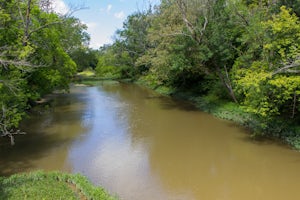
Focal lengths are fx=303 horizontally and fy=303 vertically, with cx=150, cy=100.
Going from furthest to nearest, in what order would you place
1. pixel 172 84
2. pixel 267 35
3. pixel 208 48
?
pixel 172 84
pixel 208 48
pixel 267 35

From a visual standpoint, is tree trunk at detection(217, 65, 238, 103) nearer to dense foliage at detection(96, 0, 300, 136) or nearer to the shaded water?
dense foliage at detection(96, 0, 300, 136)

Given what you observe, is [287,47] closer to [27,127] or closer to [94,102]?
[27,127]

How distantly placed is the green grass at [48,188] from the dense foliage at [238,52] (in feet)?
24.9

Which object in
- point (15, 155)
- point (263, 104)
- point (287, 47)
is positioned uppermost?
point (287, 47)

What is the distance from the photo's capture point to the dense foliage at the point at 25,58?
10.6 m

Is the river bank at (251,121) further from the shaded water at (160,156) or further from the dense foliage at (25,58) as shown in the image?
the dense foliage at (25,58)

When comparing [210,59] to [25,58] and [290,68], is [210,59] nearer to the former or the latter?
[290,68]

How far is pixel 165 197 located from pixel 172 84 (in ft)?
71.3

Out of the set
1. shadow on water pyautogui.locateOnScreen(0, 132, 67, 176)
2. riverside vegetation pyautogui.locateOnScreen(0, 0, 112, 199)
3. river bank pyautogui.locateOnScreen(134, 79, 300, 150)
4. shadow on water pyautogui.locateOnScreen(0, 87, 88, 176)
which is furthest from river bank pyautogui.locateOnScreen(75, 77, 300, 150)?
shadow on water pyautogui.locateOnScreen(0, 132, 67, 176)

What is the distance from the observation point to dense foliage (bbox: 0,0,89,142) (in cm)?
1062

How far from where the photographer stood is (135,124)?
17.9 metres

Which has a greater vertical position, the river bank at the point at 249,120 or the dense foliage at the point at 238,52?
the dense foliage at the point at 238,52

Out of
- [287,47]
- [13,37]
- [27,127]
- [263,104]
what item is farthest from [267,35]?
[27,127]

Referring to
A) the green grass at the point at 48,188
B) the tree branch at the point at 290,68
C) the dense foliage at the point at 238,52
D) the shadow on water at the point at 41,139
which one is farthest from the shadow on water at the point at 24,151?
the tree branch at the point at 290,68
